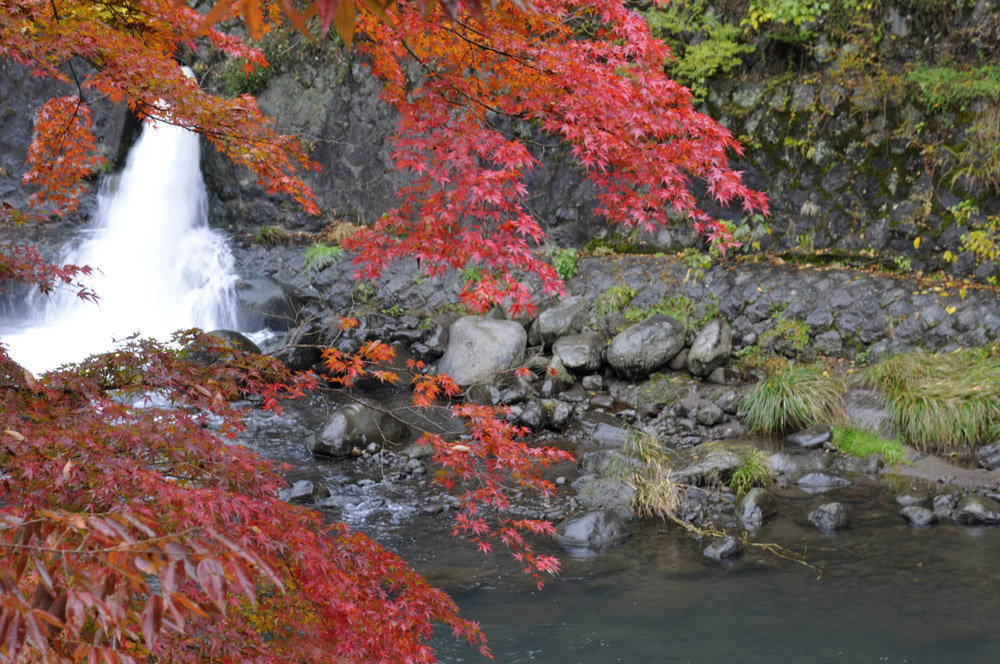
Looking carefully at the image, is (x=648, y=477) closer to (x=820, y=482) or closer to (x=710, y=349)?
(x=820, y=482)

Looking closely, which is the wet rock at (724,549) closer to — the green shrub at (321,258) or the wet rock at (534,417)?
the wet rock at (534,417)

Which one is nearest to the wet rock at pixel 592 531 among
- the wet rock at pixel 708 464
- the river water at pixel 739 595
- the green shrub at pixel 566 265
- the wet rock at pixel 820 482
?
the river water at pixel 739 595

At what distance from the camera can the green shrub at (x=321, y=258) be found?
1262 centimetres

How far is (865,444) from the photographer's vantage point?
7.41 m

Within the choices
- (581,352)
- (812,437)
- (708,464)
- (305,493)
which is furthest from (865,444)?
(305,493)

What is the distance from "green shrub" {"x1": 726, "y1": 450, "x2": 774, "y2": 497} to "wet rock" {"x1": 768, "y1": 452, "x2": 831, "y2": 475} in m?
0.27

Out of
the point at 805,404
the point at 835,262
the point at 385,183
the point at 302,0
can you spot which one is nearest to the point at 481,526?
the point at 805,404

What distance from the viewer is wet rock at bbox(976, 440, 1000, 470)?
22.6 feet

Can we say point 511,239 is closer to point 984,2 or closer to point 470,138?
point 470,138

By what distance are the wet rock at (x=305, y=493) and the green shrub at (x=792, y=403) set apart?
4.77 m

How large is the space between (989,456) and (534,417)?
464 centimetres

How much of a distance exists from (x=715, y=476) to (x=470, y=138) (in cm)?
448

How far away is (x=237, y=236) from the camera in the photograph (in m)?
13.6

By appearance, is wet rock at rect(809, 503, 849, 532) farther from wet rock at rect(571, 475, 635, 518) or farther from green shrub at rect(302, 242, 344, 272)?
green shrub at rect(302, 242, 344, 272)
